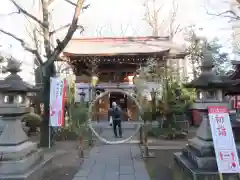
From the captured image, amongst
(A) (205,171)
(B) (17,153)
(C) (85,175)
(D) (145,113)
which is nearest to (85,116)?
(D) (145,113)

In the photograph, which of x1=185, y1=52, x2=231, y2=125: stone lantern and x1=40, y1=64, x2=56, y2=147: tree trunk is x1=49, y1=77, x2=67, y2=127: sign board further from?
x1=185, y1=52, x2=231, y2=125: stone lantern

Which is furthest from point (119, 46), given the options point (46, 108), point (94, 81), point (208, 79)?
point (208, 79)

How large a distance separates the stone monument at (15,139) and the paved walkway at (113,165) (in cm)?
136

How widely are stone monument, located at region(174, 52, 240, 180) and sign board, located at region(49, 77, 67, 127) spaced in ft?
17.3

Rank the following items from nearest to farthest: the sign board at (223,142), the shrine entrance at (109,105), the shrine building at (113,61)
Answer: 1. the sign board at (223,142)
2. the shrine building at (113,61)
3. the shrine entrance at (109,105)

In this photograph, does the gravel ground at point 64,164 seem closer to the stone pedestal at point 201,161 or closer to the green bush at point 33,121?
the stone pedestal at point 201,161

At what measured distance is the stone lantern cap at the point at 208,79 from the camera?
23.0 ft

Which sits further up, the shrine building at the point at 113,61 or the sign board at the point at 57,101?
the shrine building at the point at 113,61

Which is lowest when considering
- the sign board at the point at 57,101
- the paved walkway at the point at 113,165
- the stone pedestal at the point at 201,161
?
the paved walkway at the point at 113,165

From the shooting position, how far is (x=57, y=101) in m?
11.3

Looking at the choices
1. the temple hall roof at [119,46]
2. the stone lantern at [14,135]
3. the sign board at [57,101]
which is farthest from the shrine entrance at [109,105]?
the stone lantern at [14,135]

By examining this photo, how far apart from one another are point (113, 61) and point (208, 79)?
1526 cm

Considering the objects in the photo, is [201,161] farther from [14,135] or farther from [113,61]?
[113,61]

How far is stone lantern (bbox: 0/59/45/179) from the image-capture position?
Result: 20.8ft
